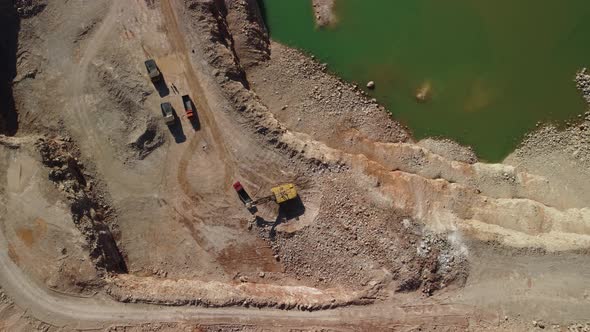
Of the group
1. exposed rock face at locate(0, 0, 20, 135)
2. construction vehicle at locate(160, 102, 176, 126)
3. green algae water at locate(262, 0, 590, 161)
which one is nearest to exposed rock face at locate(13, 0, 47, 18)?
exposed rock face at locate(0, 0, 20, 135)

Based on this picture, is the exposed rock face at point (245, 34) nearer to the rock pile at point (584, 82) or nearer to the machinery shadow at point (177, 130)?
the machinery shadow at point (177, 130)

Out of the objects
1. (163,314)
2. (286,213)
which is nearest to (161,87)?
(286,213)

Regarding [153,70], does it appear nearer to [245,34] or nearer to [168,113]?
[168,113]

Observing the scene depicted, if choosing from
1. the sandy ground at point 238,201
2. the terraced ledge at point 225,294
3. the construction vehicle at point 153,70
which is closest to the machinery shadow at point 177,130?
the sandy ground at point 238,201

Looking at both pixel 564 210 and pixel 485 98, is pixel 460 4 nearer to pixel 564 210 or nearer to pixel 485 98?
pixel 485 98

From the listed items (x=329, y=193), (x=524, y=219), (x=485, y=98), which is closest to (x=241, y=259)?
(x=329, y=193)

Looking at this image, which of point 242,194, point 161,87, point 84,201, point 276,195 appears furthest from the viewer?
point 161,87
